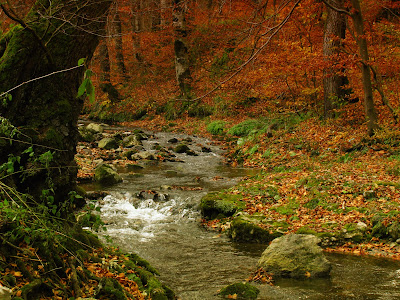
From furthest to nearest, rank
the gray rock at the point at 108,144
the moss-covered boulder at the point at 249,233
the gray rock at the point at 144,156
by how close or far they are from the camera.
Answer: the gray rock at the point at 108,144 < the gray rock at the point at 144,156 < the moss-covered boulder at the point at 249,233

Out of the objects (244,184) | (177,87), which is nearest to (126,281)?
(244,184)

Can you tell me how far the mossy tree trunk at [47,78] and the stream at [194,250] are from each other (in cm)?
111

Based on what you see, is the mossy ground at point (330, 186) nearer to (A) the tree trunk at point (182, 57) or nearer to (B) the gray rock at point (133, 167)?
(B) the gray rock at point (133, 167)

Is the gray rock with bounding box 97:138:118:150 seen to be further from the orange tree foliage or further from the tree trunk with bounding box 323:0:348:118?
the tree trunk with bounding box 323:0:348:118

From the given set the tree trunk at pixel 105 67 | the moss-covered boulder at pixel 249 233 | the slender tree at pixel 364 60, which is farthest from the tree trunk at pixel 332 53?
the tree trunk at pixel 105 67

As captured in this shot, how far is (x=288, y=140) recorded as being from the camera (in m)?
13.9

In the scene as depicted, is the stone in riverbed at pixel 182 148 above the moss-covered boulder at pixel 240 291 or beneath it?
above

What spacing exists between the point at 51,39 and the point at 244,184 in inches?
259

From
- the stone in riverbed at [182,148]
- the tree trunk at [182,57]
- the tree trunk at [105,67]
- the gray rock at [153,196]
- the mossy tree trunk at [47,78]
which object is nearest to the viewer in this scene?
the mossy tree trunk at [47,78]

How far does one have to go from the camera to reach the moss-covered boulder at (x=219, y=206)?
8.14m

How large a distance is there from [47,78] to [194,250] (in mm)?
3749

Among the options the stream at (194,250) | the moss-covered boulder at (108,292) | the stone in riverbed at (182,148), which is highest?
the stone in riverbed at (182,148)

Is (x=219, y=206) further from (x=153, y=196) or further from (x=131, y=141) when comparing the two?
(x=131, y=141)

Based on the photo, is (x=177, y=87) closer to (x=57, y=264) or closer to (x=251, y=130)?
(x=251, y=130)
